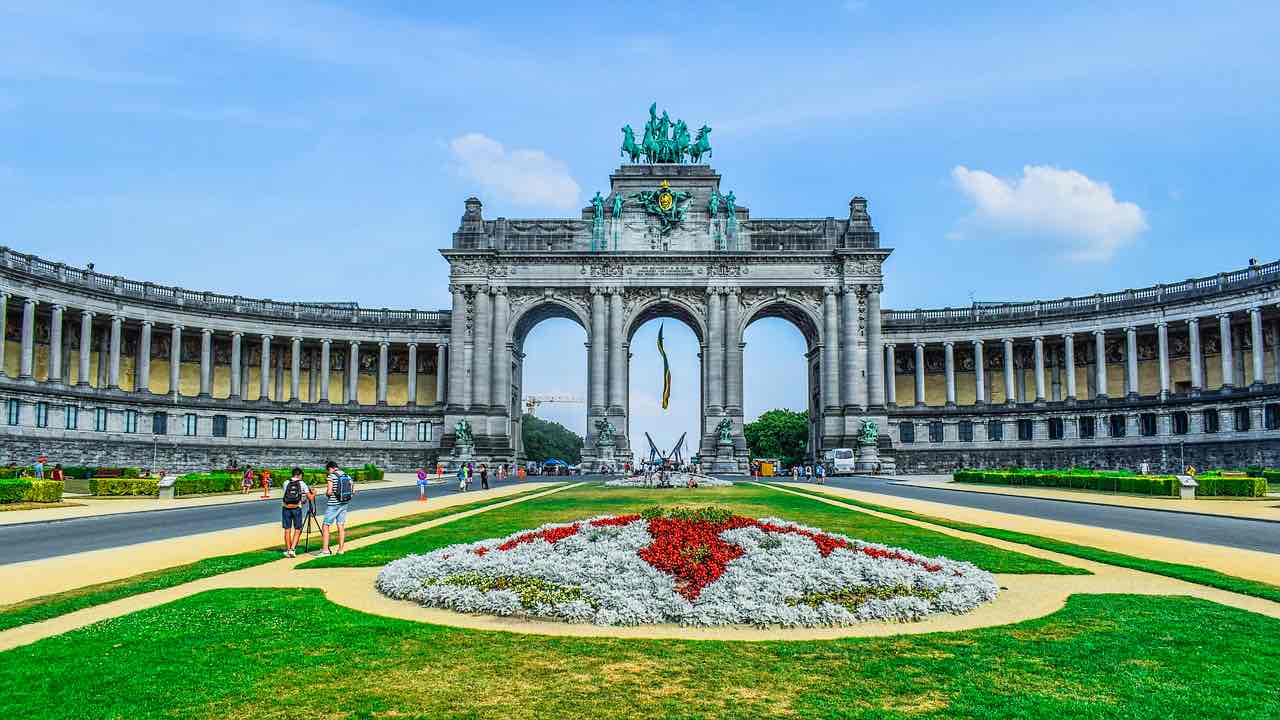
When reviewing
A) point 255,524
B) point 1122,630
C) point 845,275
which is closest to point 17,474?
point 255,524

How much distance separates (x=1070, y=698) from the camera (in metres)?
8.77

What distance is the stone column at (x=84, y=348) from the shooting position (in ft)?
256

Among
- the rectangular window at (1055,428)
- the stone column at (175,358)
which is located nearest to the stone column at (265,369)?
the stone column at (175,358)

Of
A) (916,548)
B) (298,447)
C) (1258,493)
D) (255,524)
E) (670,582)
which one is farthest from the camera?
(298,447)

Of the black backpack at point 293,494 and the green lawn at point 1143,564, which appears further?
the black backpack at point 293,494

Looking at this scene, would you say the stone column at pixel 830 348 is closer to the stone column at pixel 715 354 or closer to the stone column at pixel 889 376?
the stone column at pixel 889 376

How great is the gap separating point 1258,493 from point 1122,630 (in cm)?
3998

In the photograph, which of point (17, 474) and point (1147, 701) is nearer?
point (1147, 701)

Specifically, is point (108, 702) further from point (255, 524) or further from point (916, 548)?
point (255, 524)

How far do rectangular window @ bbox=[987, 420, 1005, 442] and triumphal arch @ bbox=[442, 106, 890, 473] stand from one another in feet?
42.9

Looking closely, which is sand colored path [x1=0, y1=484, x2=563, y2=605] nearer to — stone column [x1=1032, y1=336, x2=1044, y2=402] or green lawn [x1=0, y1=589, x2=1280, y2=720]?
green lawn [x1=0, y1=589, x2=1280, y2=720]

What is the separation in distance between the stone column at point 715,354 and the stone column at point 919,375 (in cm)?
2305

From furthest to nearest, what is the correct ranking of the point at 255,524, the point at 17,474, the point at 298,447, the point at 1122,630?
the point at 298,447
the point at 17,474
the point at 255,524
the point at 1122,630

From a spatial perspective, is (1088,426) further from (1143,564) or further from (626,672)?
(626,672)
